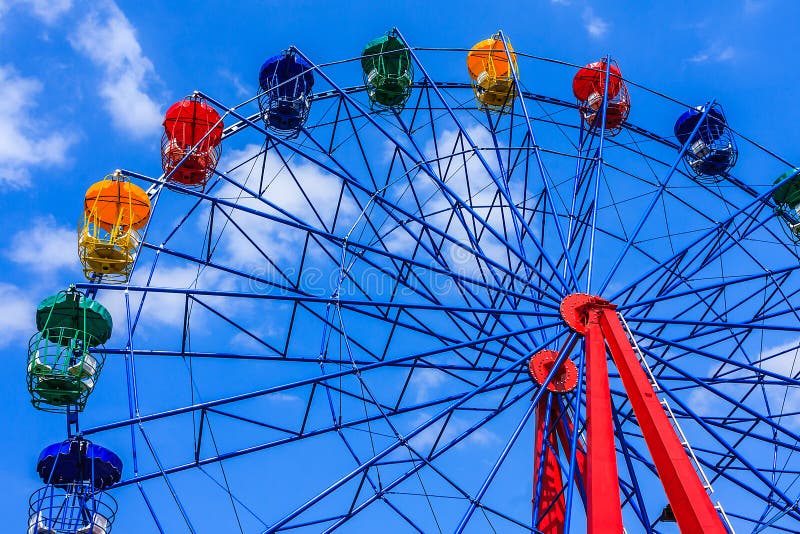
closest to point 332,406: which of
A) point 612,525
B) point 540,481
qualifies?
point 540,481

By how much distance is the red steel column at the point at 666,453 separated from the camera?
10969 mm

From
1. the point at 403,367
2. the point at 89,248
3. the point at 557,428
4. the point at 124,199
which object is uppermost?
the point at 124,199

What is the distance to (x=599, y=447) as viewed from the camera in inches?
500

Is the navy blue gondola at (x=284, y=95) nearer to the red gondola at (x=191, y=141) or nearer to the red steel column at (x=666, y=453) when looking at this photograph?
the red gondola at (x=191, y=141)

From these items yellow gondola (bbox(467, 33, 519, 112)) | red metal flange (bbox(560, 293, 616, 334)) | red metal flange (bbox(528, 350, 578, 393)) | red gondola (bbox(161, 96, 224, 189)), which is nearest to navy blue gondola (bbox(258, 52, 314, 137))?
red gondola (bbox(161, 96, 224, 189))

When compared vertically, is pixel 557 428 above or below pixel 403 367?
below

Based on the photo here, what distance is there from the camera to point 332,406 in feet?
55.9

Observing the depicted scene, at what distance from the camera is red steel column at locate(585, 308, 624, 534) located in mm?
11805

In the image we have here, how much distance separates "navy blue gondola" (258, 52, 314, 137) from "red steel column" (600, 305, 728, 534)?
9.48 m

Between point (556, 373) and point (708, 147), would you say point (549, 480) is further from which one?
point (708, 147)

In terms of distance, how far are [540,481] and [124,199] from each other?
354 inches

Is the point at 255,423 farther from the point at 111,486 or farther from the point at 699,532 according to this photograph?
the point at 699,532

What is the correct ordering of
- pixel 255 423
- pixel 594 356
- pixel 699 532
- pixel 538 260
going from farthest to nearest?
1. pixel 538 260
2. pixel 255 423
3. pixel 594 356
4. pixel 699 532

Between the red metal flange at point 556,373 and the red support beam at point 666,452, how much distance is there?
3.56 metres
